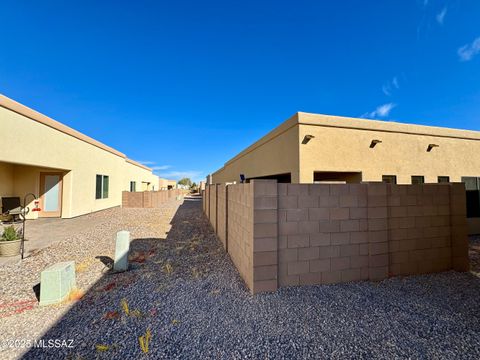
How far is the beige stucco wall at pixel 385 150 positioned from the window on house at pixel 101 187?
13837 mm

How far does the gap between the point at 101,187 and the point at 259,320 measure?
→ 1571 centimetres

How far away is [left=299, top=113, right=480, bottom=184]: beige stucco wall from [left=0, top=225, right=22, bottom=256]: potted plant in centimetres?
876

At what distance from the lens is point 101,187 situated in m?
14.6

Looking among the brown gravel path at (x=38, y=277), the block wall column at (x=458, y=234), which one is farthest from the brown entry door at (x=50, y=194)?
the block wall column at (x=458, y=234)

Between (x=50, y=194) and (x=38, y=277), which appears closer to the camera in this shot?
(x=38, y=277)

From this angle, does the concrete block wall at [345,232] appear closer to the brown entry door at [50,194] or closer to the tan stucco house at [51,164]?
the tan stucco house at [51,164]

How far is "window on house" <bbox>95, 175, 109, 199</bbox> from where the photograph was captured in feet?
46.1

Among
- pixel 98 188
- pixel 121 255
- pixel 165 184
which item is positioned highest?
pixel 165 184

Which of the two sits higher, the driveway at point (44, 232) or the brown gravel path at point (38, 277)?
the driveway at point (44, 232)

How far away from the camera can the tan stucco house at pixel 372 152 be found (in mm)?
7734

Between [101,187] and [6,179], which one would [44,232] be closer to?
[6,179]

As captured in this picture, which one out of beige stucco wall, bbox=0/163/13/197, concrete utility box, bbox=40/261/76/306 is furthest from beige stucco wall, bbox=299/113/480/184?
beige stucco wall, bbox=0/163/13/197

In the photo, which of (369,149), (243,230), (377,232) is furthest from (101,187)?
(369,149)

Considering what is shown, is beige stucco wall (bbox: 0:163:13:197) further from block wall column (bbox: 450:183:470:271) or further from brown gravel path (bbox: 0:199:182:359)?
block wall column (bbox: 450:183:470:271)
